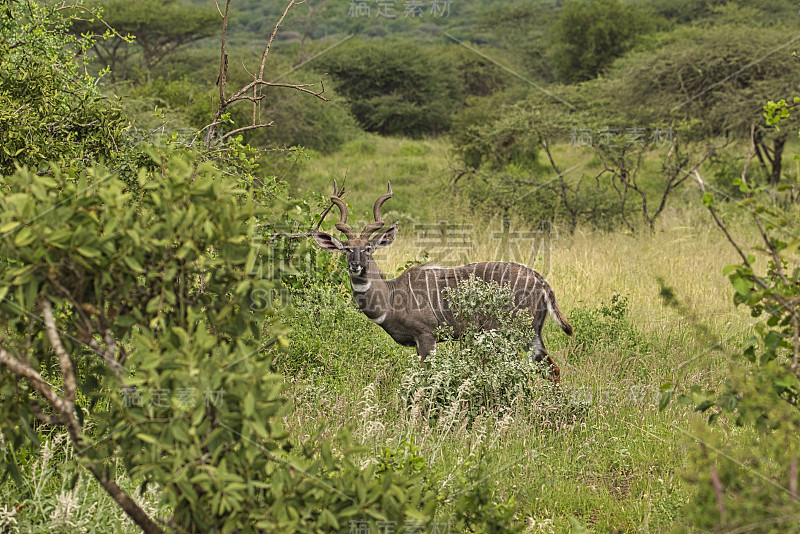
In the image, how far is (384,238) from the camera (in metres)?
5.59

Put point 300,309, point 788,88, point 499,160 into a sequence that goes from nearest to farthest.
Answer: point 300,309 < point 788,88 < point 499,160

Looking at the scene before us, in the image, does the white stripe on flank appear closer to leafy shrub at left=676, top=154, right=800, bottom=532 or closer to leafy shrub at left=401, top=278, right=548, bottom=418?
leafy shrub at left=401, top=278, right=548, bottom=418

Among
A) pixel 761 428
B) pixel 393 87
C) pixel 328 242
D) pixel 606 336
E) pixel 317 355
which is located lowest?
pixel 393 87

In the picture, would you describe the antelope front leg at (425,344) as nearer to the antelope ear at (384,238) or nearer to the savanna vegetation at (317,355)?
the savanna vegetation at (317,355)

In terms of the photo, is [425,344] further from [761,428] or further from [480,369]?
[761,428]

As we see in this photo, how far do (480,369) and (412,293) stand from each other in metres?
1.22

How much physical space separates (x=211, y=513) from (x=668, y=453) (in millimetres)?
2797

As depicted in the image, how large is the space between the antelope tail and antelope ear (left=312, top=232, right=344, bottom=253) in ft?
5.14

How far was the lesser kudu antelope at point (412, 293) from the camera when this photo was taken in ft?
17.8

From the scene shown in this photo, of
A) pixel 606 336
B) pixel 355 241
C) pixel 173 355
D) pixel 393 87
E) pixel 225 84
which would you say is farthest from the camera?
pixel 393 87

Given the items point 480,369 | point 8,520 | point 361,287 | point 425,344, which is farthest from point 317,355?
point 8,520

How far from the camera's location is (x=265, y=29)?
126 ft

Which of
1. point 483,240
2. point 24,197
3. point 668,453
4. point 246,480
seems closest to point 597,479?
point 668,453

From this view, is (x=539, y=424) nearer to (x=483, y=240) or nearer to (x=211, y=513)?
(x=211, y=513)
